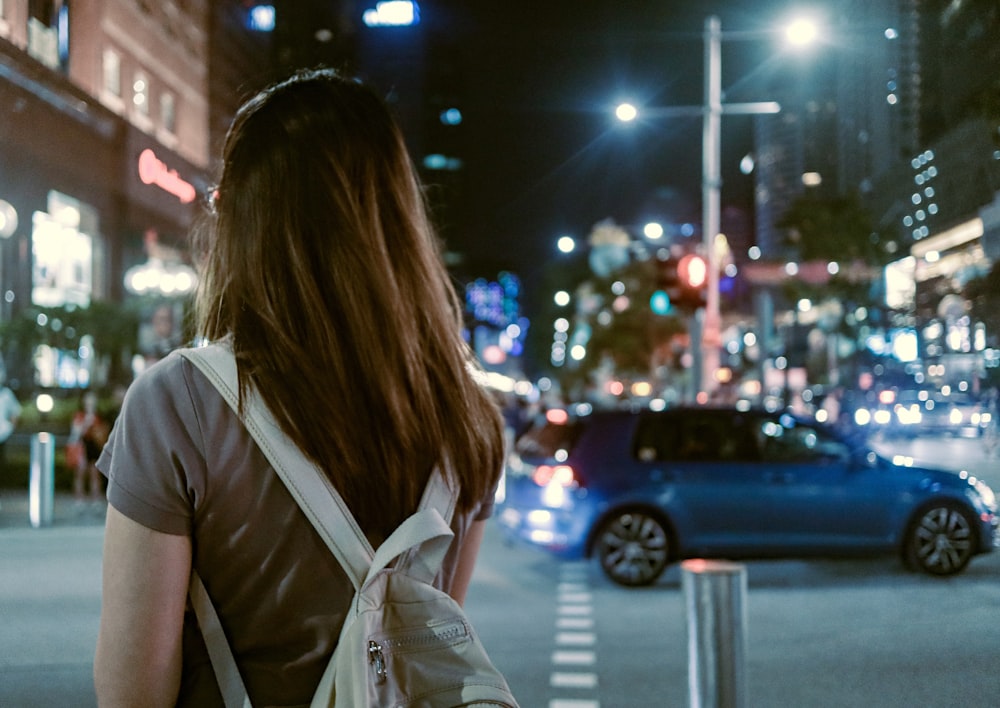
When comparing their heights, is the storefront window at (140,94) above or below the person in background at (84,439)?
above

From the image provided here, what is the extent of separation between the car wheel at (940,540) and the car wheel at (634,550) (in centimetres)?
243

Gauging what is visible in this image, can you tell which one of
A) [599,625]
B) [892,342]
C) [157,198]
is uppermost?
[157,198]

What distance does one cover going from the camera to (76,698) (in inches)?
197

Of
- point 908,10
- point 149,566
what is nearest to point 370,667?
point 149,566

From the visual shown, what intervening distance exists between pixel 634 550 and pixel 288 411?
905cm

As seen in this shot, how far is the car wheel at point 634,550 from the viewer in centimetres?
1017

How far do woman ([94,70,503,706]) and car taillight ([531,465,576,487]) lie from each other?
8.78 meters

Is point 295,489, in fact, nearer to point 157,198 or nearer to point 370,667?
point 370,667

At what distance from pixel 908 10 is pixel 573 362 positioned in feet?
245

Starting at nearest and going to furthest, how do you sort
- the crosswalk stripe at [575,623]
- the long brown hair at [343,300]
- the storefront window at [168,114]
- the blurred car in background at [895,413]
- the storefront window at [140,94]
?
1. the long brown hair at [343,300]
2. the storefront window at [140,94]
3. the storefront window at [168,114]
4. the blurred car in background at [895,413]
5. the crosswalk stripe at [575,623]

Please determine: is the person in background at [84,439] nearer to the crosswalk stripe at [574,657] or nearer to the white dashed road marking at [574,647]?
the white dashed road marking at [574,647]

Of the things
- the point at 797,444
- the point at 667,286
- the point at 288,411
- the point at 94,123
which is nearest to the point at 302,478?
the point at 288,411

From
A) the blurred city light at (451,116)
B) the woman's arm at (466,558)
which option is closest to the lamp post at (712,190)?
the woman's arm at (466,558)

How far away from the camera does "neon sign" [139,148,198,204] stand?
5.64 m
